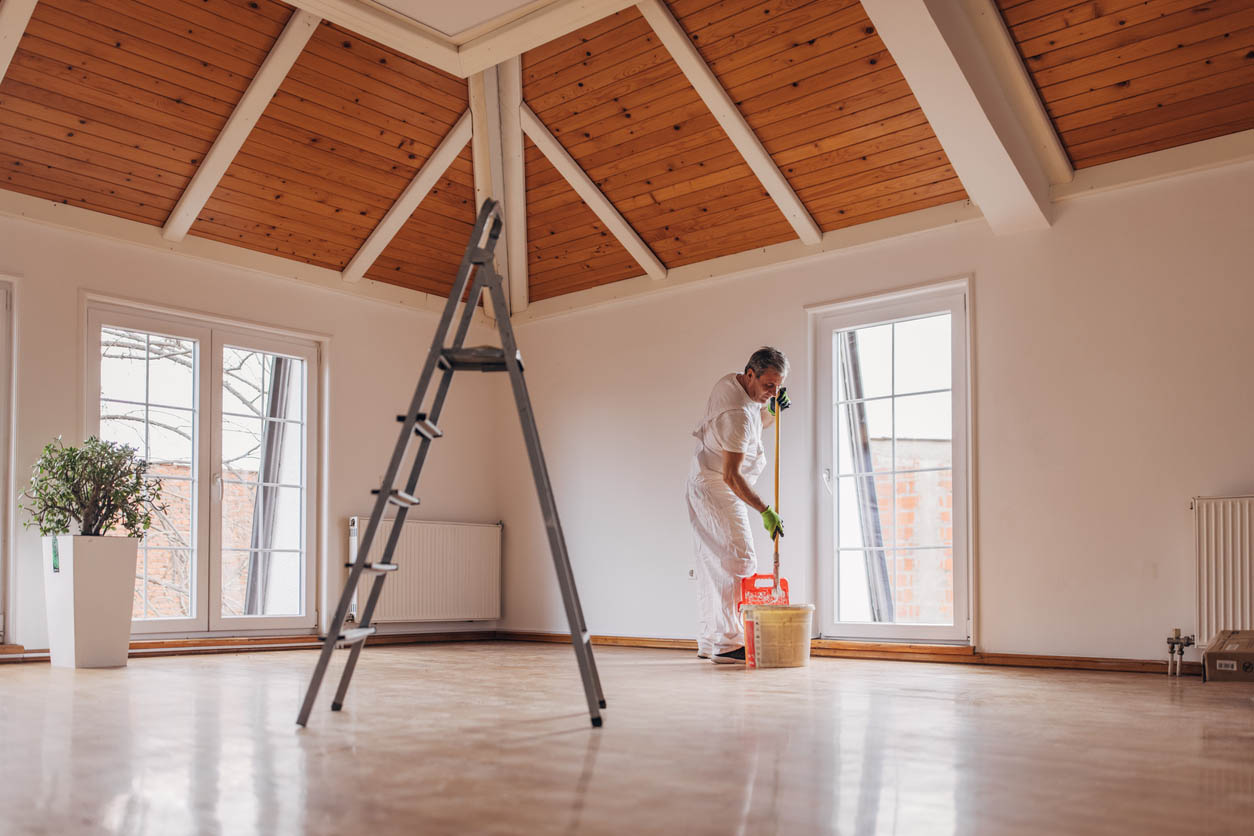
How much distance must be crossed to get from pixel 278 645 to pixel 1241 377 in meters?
5.32

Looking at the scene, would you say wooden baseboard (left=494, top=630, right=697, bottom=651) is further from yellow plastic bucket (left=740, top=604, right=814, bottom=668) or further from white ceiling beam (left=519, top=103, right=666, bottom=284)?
white ceiling beam (left=519, top=103, right=666, bottom=284)

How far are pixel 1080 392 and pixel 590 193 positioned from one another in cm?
310

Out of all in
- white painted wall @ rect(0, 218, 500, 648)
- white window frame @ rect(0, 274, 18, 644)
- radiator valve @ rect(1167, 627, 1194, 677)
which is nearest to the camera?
radiator valve @ rect(1167, 627, 1194, 677)

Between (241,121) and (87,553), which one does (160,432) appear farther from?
(241,121)

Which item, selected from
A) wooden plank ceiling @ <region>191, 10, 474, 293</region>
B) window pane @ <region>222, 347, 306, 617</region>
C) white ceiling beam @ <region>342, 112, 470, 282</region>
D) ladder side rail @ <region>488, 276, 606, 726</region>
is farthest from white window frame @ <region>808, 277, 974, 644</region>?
window pane @ <region>222, 347, 306, 617</region>

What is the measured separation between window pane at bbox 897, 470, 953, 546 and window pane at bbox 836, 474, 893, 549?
7 centimetres

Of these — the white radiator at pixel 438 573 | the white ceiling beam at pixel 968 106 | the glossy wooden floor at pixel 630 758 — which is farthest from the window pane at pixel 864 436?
the white radiator at pixel 438 573

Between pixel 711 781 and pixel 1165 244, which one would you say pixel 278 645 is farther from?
pixel 1165 244

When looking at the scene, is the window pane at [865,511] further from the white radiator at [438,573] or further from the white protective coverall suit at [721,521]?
the white radiator at [438,573]

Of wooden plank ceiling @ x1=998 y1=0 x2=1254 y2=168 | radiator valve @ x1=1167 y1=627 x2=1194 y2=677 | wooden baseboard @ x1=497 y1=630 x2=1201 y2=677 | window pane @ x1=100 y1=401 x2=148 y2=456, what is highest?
wooden plank ceiling @ x1=998 y1=0 x2=1254 y2=168

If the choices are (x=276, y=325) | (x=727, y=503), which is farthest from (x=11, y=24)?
(x=727, y=503)

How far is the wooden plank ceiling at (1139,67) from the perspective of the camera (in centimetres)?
425

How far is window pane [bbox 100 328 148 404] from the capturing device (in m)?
5.62

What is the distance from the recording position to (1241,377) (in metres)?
4.49
